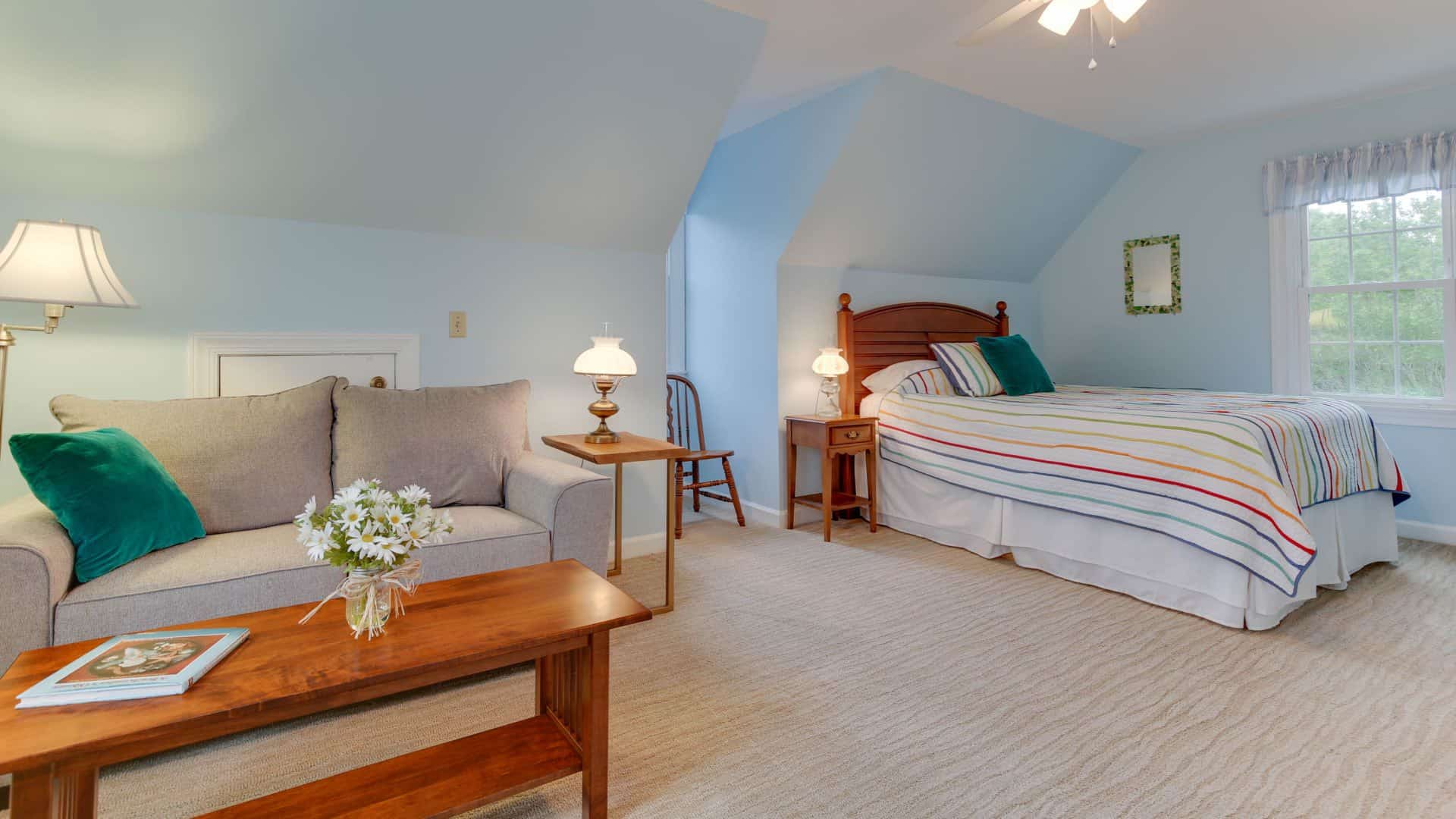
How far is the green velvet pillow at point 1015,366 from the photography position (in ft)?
13.8

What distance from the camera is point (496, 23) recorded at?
2465mm

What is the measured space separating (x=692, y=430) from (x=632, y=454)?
2.04 meters

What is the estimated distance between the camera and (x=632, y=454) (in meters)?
2.71

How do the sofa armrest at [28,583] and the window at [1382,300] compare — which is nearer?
the sofa armrest at [28,583]

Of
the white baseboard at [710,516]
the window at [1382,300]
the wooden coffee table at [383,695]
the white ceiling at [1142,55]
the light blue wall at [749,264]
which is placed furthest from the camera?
the light blue wall at [749,264]

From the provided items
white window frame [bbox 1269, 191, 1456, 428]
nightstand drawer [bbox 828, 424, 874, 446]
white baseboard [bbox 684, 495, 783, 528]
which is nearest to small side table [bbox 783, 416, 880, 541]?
nightstand drawer [bbox 828, 424, 874, 446]

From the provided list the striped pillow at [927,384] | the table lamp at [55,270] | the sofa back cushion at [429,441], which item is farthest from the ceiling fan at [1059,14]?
the table lamp at [55,270]

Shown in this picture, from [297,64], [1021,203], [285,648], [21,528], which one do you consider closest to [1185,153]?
[1021,203]

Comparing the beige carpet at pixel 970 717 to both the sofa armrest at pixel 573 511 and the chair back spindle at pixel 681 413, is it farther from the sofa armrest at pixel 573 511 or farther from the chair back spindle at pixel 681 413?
the chair back spindle at pixel 681 413

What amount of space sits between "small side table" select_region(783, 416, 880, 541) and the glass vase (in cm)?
266

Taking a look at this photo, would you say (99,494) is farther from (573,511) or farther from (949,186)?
(949,186)

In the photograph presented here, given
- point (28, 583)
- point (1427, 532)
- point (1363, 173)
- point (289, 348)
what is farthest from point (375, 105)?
point (1427, 532)

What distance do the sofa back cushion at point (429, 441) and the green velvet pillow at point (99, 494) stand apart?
0.53m

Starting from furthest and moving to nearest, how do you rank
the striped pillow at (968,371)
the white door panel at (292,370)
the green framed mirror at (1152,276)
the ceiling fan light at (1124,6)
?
the green framed mirror at (1152,276) → the striped pillow at (968,371) → the white door panel at (292,370) → the ceiling fan light at (1124,6)
